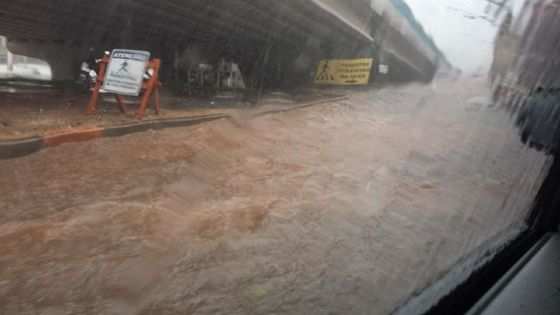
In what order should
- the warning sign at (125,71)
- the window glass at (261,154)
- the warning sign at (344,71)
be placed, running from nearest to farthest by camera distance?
1. the window glass at (261,154)
2. the warning sign at (344,71)
3. the warning sign at (125,71)

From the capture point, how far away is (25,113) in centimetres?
91

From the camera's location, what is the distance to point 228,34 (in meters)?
1.14

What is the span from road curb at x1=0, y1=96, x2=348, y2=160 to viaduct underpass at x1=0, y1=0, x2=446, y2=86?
104 mm

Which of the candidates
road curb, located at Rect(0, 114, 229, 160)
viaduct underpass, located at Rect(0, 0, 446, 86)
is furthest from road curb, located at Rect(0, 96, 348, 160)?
viaduct underpass, located at Rect(0, 0, 446, 86)

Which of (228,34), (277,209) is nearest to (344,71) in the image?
(277,209)

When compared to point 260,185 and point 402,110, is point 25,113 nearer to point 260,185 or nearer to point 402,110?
point 260,185

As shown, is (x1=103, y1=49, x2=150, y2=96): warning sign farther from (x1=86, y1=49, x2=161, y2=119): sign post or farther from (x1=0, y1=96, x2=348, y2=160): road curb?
(x1=0, y1=96, x2=348, y2=160): road curb

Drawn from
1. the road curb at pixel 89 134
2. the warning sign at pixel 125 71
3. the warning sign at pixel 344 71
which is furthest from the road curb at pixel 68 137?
the warning sign at pixel 344 71

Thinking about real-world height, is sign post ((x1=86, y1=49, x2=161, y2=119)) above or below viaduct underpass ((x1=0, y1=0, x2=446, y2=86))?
below

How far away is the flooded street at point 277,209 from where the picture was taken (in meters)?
0.46

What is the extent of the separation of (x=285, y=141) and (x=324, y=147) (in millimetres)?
117

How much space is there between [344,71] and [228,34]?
23.4 inches

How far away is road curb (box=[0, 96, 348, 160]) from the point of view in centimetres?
73

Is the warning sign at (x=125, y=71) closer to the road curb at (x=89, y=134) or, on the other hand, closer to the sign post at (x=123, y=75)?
the sign post at (x=123, y=75)
